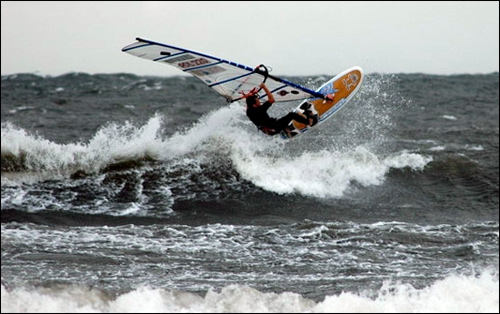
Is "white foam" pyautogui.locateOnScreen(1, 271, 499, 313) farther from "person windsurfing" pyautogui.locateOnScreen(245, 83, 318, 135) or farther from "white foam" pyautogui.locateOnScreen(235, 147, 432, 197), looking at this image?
"white foam" pyautogui.locateOnScreen(235, 147, 432, 197)

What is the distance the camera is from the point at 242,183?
14141 mm

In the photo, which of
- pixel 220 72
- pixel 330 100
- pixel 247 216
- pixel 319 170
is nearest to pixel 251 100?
pixel 220 72

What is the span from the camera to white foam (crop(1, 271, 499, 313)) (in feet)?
20.4

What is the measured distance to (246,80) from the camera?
421 inches

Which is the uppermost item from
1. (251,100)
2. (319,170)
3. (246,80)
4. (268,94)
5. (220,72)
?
(220,72)

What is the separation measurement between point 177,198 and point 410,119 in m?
14.2

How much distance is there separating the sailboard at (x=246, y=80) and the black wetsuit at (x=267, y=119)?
0.23 meters

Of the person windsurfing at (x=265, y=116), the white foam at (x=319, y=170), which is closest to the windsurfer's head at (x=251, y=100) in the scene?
the person windsurfing at (x=265, y=116)

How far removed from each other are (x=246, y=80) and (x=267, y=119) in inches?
34.1

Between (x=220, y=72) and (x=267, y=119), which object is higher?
(x=220, y=72)

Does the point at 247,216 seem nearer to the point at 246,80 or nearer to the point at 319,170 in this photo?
the point at 246,80

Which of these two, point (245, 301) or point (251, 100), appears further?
point (251, 100)

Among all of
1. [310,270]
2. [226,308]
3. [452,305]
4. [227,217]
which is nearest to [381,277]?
[310,270]

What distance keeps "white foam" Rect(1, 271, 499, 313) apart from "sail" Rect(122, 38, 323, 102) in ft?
14.3
